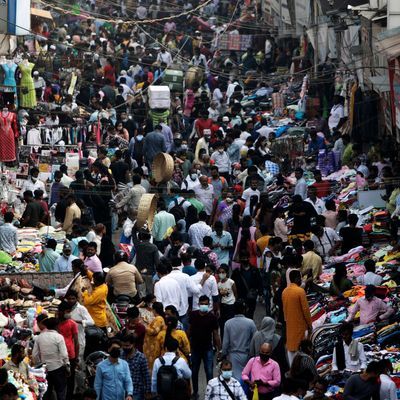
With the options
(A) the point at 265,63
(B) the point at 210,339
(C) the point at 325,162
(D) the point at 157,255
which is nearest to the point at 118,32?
(A) the point at 265,63

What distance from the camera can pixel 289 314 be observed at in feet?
69.5

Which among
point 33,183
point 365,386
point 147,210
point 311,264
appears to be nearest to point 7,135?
point 33,183

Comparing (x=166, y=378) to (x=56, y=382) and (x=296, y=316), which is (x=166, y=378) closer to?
(x=56, y=382)

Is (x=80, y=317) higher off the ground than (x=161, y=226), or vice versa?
(x=80, y=317)

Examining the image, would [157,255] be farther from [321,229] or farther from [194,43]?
[194,43]

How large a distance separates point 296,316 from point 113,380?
10.8 feet

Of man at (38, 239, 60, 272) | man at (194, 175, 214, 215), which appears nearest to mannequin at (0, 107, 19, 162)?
man at (194, 175, 214, 215)

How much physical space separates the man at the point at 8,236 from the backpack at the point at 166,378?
685 cm

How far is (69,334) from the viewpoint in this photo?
19.9 meters

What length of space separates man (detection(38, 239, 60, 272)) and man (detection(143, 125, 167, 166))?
8.67m

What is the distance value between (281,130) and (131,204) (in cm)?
853

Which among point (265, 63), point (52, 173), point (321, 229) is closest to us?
point (321, 229)

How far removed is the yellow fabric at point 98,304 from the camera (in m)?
21.2

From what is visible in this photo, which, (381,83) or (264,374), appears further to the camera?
(381,83)
